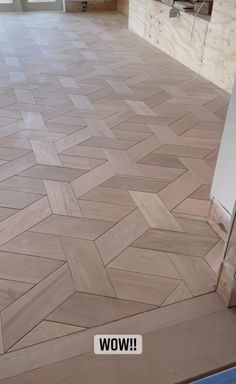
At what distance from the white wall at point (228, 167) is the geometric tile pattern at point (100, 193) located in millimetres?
145

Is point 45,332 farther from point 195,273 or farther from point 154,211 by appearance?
point 154,211

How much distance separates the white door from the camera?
478 cm

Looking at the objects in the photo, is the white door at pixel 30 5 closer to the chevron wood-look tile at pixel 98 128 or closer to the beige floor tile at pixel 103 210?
the chevron wood-look tile at pixel 98 128

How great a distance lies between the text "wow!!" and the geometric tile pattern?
0.06 metres

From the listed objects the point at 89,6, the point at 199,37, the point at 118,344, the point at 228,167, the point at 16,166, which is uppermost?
the point at 89,6

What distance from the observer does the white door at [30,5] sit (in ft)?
15.7

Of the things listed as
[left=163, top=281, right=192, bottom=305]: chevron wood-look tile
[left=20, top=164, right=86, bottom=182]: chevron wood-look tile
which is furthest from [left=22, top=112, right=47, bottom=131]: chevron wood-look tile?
[left=163, top=281, right=192, bottom=305]: chevron wood-look tile

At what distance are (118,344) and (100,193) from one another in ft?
2.29

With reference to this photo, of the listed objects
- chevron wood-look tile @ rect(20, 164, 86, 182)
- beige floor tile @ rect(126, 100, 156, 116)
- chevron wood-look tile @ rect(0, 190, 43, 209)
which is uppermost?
beige floor tile @ rect(126, 100, 156, 116)

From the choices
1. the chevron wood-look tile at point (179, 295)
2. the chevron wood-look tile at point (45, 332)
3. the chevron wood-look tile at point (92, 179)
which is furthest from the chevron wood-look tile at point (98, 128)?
the chevron wood-look tile at point (45, 332)

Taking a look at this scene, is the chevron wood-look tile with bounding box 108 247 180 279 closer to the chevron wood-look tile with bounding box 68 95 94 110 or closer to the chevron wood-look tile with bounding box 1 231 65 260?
the chevron wood-look tile with bounding box 1 231 65 260

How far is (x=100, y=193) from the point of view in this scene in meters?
1.58

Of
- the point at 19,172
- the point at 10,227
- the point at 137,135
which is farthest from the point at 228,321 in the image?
the point at 137,135

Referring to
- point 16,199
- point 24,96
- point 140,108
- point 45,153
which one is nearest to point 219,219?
point 16,199
